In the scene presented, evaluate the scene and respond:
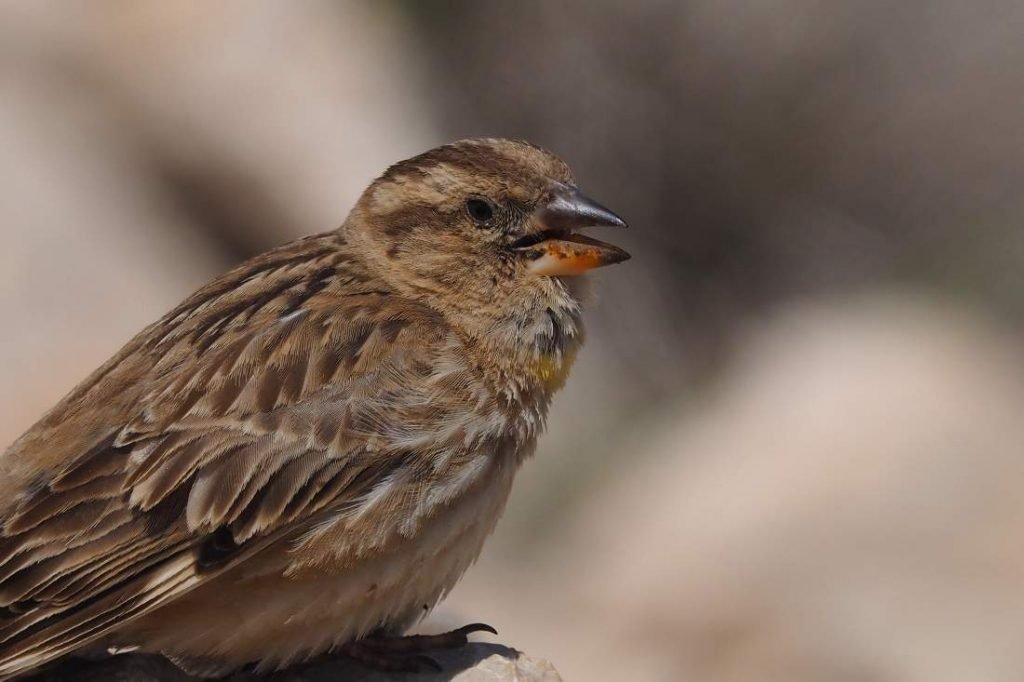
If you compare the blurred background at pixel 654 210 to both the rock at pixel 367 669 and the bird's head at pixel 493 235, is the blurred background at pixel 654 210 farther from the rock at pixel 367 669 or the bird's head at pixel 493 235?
the bird's head at pixel 493 235

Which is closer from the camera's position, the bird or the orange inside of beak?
the bird

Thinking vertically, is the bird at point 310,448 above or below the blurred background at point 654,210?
below

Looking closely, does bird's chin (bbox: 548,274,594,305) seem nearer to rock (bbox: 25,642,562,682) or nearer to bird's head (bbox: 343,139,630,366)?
bird's head (bbox: 343,139,630,366)

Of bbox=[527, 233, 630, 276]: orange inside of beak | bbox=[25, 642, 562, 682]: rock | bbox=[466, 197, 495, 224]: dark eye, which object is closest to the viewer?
A: bbox=[25, 642, 562, 682]: rock

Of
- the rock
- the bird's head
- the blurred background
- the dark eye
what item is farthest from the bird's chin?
the blurred background

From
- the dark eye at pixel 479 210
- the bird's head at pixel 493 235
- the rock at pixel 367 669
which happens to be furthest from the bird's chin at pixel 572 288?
the rock at pixel 367 669

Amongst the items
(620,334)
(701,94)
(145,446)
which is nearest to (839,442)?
(620,334)

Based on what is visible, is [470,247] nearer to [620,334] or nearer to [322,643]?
[322,643]

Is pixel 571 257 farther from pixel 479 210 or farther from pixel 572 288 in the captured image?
→ pixel 479 210
